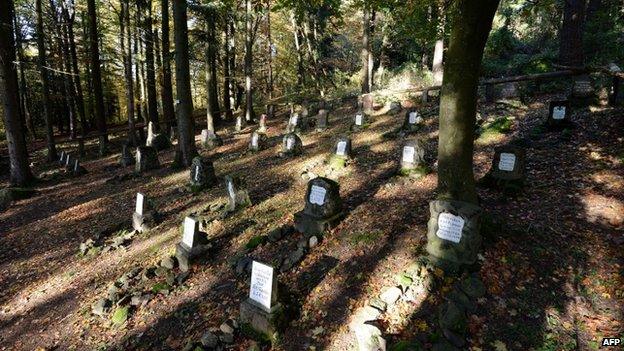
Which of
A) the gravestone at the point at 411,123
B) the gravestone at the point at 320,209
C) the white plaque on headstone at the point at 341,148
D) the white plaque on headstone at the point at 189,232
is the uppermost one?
the gravestone at the point at 411,123

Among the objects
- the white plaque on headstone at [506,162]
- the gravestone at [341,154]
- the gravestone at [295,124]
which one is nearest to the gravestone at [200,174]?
the gravestone at [341,154]

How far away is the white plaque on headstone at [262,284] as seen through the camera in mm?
4516

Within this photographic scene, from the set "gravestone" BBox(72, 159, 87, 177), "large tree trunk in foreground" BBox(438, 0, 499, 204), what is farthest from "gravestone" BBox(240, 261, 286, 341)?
"gravestone" BBox(72, 159, 87, 177)

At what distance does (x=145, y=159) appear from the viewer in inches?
541

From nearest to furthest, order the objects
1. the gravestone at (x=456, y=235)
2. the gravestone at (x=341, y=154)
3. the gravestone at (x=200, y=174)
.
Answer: the gravestone at (x=456, y=235) < the gravestone at (x=341, y=154) < the gravestone at (x=200, y=174)

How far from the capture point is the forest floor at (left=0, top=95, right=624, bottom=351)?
14.4 feet

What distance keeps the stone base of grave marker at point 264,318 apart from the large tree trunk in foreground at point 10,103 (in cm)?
1193

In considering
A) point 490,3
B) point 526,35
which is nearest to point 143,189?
point 490,3

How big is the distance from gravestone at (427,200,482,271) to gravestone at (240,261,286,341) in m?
2.18

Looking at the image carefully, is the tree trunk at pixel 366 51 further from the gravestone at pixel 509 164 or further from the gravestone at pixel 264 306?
the gravestone at pixel 264 306

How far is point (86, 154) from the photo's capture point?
20234mm

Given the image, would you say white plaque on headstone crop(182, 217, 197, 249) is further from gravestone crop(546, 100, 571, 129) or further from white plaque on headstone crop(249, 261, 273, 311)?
gravestone crop(546, 100, 571, 129)

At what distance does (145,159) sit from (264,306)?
10964mm

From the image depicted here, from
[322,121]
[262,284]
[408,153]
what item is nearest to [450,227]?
[262,284]
